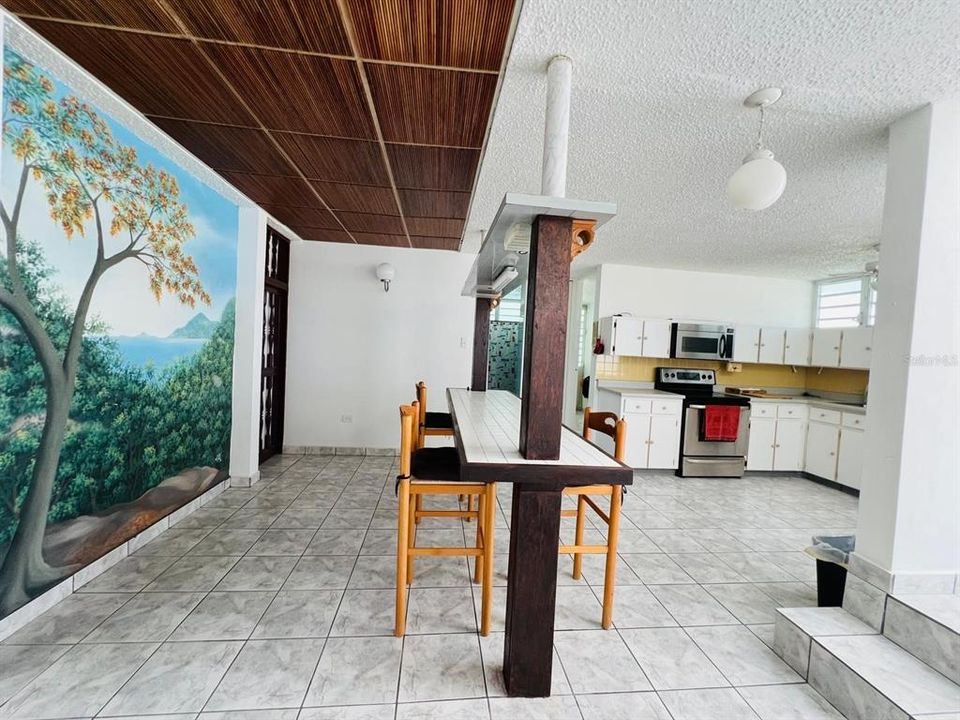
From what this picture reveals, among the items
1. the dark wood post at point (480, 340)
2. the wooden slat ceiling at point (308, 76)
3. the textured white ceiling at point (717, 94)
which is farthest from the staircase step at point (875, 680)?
the dark wood post at point (480, 340)

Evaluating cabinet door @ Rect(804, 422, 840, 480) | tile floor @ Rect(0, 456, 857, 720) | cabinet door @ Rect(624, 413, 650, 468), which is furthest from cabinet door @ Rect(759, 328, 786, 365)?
tile floor @ Rect(0, 456, 857, 720)

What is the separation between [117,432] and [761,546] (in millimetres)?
4227

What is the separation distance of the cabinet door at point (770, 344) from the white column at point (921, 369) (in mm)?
3510

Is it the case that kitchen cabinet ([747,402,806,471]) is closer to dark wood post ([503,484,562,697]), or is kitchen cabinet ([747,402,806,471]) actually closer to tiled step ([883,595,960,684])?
tiled step ([883,595,960,684])

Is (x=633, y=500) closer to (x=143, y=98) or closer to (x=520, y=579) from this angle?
(x=520, y=579)

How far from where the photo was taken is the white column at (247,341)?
336cm

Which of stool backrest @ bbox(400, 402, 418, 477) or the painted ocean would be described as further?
the painted ocean

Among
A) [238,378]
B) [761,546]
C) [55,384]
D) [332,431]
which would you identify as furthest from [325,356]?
[761,546]

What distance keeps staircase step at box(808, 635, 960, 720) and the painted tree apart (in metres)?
3.42

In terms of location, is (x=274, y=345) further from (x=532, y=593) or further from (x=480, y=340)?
(x=532, y=593)

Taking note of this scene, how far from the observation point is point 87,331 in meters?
2.02

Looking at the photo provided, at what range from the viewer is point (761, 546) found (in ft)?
9.46

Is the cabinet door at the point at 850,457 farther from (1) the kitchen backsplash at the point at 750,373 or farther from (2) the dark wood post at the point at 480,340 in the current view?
Answer: (2) the dark wood post at the point at 480,340

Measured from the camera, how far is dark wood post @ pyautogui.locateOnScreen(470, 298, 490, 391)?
409 centimetres
